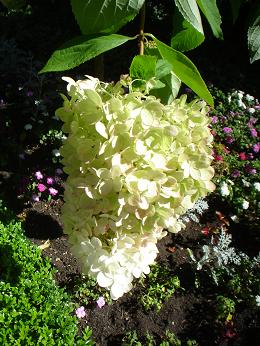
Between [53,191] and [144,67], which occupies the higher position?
[144,67]

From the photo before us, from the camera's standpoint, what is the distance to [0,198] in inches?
108

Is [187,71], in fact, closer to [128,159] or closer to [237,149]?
[128,159]

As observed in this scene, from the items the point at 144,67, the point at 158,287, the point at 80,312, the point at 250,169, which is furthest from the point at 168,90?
the point at 250,169

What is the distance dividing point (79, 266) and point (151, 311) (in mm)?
682

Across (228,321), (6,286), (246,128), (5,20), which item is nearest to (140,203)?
(6,286)

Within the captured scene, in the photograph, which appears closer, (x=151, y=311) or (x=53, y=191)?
(x=151, y=311)

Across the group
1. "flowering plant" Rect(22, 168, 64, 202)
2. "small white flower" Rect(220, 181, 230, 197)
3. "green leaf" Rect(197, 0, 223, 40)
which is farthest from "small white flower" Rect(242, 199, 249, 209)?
"green leaf" Rect(197, 0, 223, 40)

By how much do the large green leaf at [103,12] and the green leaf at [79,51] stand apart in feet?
0.14

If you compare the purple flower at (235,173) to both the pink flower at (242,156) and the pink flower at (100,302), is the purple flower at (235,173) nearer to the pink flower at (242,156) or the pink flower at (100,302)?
the pink flower at (242,156)

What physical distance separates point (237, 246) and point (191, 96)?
1818mm

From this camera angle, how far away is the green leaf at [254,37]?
721 mm

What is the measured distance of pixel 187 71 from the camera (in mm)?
713

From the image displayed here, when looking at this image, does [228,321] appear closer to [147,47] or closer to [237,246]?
[237,246]

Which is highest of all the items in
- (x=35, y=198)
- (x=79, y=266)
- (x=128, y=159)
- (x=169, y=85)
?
(x=169, y=85)
